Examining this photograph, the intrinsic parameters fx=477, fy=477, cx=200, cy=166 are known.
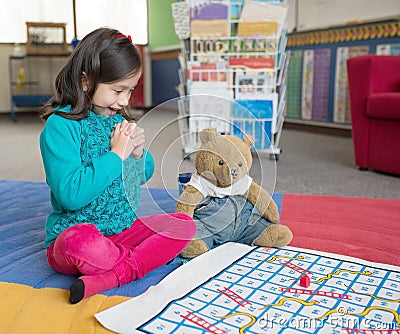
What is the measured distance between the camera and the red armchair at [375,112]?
6.15 feet

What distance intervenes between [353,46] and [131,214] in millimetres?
2351

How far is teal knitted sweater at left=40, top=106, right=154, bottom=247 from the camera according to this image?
817mm

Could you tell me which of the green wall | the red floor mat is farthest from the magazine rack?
the green wall

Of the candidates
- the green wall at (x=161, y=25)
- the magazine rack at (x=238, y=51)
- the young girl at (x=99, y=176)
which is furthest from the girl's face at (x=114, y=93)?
the green wall at (x=161, y=25)

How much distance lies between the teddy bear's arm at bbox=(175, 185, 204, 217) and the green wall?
395 centimetres

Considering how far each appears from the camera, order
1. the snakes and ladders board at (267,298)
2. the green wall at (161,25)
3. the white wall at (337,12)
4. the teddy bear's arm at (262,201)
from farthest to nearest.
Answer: the green wall at (161,25) < the white wall at (337,12) < the teddy bear's arm at (262,201) < the snakes and ladders board at (267,298)

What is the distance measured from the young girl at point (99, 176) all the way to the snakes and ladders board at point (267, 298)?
8 cm

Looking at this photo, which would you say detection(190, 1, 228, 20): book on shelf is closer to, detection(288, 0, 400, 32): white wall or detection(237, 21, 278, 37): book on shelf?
detection(237, 21, 278, 37): book on shelf

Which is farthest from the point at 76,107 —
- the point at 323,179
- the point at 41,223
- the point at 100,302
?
Result: the point at 323,179

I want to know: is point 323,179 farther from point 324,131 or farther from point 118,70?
point 324,131

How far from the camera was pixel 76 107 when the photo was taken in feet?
2.81

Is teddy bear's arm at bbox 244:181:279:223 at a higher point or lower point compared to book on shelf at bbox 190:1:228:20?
lower

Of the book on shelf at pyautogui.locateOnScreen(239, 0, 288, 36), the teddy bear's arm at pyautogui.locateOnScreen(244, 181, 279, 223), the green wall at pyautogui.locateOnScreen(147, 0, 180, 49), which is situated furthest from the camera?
the green wall at pyautogui.locateOnScreen(147, 0, 180, 49)

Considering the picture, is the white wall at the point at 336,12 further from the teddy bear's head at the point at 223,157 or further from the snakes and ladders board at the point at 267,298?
the snakes and ladders board at the point at 267,298
